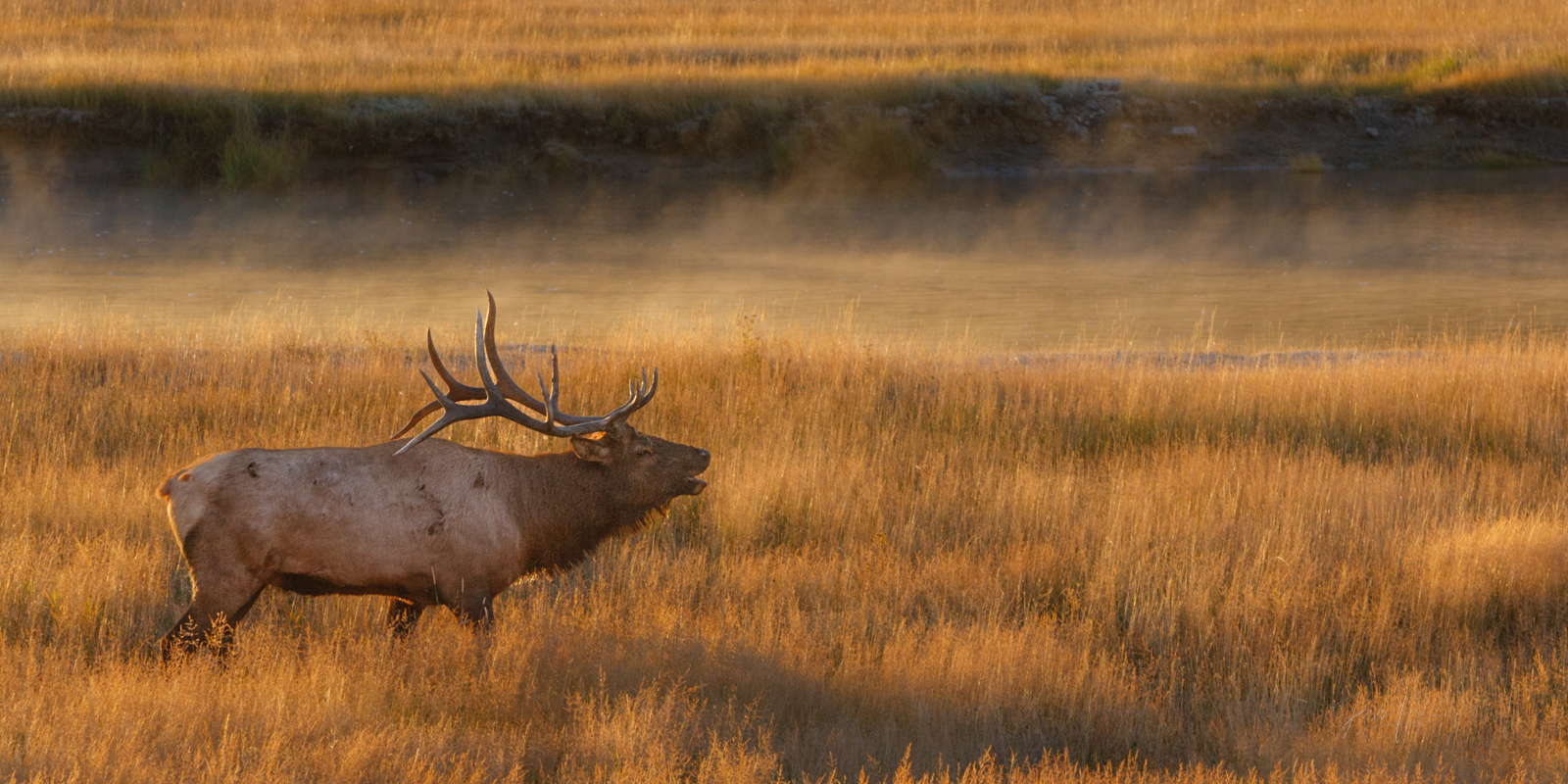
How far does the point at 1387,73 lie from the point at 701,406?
26675 mm

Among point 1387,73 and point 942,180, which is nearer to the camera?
point 942,180

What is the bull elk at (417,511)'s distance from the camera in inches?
188

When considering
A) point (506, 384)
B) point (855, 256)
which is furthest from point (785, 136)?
point (506, 384)

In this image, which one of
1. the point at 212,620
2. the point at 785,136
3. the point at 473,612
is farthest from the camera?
the point at 785,136

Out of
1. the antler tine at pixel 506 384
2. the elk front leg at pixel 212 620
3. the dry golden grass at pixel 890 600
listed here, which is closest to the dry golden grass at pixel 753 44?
the dry golden grass at pixel 890 600

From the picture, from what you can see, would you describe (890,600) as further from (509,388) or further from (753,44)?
(753,44)

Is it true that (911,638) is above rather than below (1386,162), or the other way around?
below

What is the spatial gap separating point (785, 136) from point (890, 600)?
69.7 feet

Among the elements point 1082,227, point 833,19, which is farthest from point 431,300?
point 833,19

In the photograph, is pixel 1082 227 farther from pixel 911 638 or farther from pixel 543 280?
pixel 911 638

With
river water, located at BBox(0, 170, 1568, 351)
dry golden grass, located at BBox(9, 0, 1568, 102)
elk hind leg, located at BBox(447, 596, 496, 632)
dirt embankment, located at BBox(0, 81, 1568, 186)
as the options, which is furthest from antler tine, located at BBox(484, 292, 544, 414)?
dry golden grass, located at BBox(9, 0, 1568, 102)

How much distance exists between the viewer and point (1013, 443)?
9148 mm

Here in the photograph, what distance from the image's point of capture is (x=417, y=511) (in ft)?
16.3

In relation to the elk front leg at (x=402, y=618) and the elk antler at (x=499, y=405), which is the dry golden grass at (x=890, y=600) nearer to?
the elk front leg at (x=402, y=618)
